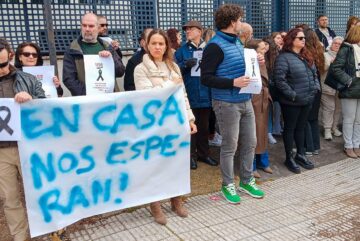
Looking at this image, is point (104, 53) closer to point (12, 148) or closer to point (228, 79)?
point (228, 79)

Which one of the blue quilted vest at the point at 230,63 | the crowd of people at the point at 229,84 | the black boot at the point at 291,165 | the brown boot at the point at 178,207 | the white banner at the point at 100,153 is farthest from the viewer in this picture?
the black boot at the point at 291,165

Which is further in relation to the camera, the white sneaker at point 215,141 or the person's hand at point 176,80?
the white sneaker at point 215,141

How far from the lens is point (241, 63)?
4.31m

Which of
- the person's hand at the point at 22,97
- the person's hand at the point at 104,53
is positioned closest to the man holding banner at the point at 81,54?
the person's hand at the point at 104,53

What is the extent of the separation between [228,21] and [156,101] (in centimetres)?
114

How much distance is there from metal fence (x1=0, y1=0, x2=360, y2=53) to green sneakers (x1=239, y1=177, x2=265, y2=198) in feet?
9.24

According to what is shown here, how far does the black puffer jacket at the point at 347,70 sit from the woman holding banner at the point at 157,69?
9.85ft

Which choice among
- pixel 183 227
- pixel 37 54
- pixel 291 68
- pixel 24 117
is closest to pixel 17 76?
pixel 24 117

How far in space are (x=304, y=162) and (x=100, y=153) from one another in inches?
127

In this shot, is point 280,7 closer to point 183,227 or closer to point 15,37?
point 15,37

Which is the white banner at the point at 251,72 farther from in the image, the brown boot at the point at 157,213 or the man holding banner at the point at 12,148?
the man holding banner at the point at 12,148

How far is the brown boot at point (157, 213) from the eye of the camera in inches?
157

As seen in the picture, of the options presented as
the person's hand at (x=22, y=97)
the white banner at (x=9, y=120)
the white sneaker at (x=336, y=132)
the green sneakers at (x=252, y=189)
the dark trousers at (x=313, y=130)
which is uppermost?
the person's hand at (x=22, y=97)

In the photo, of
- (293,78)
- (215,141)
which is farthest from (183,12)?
(293,78)
